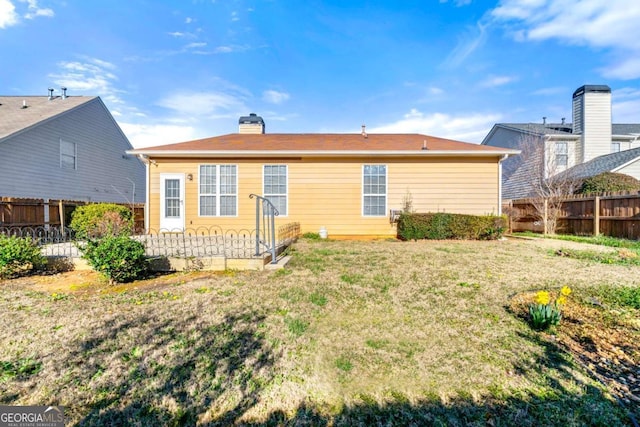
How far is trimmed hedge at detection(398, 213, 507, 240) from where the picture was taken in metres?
8.74

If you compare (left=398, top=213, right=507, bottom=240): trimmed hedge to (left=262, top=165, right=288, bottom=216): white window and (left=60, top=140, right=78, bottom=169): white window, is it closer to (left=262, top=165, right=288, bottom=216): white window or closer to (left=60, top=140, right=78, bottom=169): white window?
(left=262, top=165, right=288, bottom=216): white window

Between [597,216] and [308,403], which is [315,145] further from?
[597,216]

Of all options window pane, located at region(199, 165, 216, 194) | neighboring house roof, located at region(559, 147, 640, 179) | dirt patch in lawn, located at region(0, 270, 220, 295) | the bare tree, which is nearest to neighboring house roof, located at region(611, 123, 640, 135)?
the bare tree

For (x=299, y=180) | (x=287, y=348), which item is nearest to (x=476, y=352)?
(x=287, y=348)

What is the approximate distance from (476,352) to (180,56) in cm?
1296

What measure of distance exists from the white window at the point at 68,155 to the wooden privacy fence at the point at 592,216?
20856 mm

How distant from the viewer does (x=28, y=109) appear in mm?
13039

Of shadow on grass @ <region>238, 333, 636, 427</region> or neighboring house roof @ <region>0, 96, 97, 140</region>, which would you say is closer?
shadow on grass @ <region>238, 333, 636, 427</region>

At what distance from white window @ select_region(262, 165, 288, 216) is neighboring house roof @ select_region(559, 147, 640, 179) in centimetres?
1392

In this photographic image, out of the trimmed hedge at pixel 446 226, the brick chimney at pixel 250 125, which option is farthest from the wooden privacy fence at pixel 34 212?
the trimmed hedge at pixel 446 226

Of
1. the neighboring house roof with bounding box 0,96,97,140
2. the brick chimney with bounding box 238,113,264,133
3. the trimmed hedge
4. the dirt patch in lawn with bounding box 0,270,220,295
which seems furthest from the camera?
the brick chimney with bounding box 238,113,264,133

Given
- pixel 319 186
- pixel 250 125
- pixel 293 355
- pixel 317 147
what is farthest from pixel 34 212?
pixel 293 355

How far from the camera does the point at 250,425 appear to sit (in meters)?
1.80

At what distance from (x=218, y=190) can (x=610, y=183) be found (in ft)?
53.1
